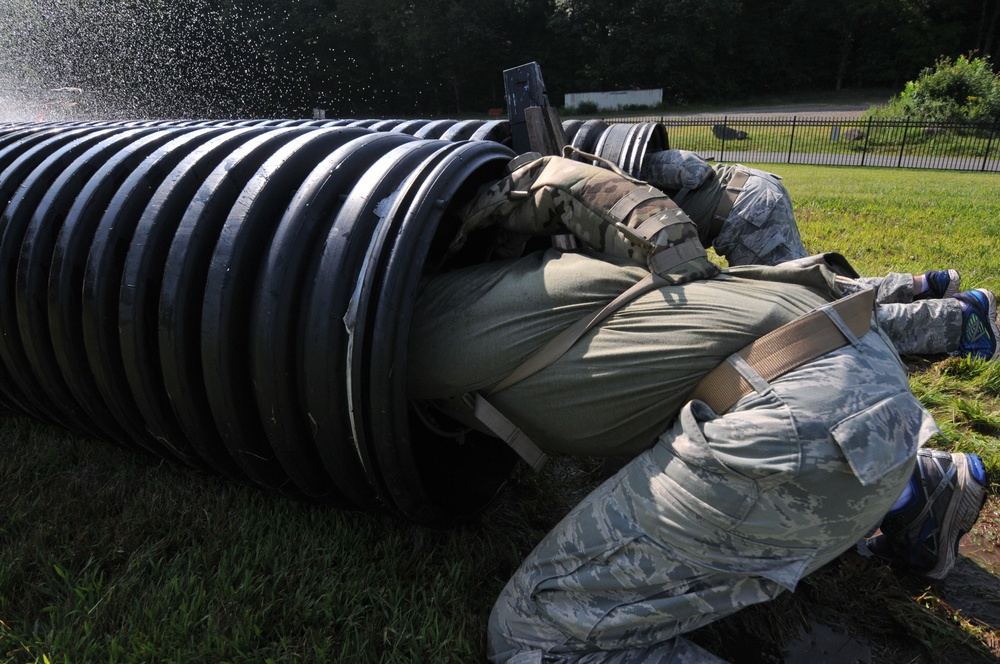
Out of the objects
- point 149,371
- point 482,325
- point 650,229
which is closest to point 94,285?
point 149,371

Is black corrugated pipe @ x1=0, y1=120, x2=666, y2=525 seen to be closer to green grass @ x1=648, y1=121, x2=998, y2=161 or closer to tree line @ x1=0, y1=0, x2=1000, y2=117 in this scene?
green grass @ x1=648, y1=121, x2=998, y2=161

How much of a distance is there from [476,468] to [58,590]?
163 cm

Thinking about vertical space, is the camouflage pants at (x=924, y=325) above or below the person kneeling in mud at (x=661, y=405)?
below

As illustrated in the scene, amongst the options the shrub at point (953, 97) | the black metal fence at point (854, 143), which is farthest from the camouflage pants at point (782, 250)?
the shrub at point (953, 97)

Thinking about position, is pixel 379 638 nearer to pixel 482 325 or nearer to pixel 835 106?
pixel 482 325

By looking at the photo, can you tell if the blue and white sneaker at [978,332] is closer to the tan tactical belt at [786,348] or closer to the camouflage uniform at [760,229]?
the camouflage uniform at [760,229]

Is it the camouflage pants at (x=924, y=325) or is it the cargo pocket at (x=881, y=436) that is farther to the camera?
the camouflage pants at (x=924, y=325)

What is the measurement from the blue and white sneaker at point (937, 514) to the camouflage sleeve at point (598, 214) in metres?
1.33

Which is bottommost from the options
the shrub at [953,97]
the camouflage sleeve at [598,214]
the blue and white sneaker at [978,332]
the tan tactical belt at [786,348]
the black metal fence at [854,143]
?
the black metal fence at [854,143]

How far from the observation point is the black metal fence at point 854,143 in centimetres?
2066

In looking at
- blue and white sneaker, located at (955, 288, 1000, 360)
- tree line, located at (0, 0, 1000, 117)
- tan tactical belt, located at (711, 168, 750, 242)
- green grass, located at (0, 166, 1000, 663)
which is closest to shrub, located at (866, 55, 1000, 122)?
tree line, located at (0, 0, 1000, 117)

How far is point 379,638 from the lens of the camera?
2395 millimetres

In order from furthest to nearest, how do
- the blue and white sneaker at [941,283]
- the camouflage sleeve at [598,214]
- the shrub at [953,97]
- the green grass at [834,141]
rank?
the shrub at [953,97], the green grass at [834,141], the blue and white sneaker at [941,283], the camouflage sleeve at [598,214]

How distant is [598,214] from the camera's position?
7.61ft
